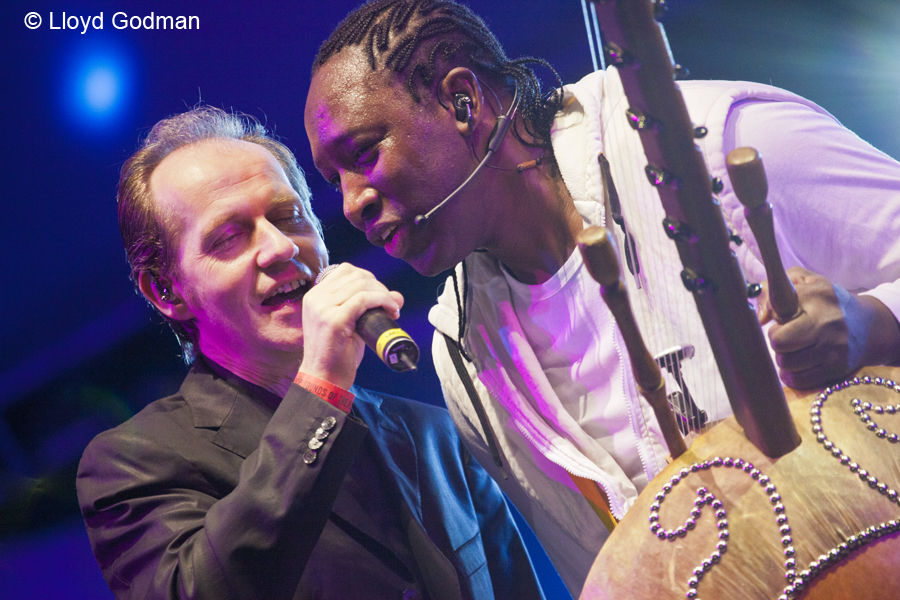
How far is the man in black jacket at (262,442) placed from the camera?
126cm

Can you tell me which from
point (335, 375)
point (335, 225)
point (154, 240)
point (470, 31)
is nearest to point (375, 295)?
point (335, 375)

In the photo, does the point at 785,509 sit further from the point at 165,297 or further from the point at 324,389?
the point at 165,297

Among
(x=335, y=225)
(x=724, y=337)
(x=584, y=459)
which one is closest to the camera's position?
(x=724, y=337)

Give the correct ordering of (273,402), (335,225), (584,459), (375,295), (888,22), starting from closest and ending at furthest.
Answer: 1. (375,295)
2. (584,459)
3. (273,402)
4. (888,22)
5. (335,225)

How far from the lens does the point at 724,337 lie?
64 centimetres

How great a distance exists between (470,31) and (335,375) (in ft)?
3.12

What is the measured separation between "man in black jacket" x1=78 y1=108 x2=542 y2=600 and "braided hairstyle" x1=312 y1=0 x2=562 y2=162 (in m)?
0.49

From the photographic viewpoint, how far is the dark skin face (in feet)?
4.66

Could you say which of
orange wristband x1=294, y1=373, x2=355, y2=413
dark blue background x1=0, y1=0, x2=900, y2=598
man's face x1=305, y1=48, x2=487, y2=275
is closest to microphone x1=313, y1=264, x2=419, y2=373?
orange wristband x1=294, y1=373, x2=355, y2=413

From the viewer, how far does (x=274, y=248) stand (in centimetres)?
165

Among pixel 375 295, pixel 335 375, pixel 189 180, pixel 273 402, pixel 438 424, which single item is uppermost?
pixel 189 180

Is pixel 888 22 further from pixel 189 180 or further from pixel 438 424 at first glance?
pixel 189 180

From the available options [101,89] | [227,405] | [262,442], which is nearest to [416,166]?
[262,442]

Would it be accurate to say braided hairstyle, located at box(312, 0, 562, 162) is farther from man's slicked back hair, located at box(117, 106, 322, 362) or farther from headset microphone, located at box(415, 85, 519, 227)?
man's slicked back hair, located at box(117, 106, 322, 362)
